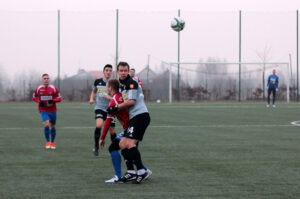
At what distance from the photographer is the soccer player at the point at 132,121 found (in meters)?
7.36

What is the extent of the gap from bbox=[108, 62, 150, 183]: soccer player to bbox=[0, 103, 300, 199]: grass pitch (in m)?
0.22

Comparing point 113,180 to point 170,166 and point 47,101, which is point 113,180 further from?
point 47,101

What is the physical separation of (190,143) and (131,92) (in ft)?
17.7

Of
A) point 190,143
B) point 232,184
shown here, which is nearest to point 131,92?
point 232,184

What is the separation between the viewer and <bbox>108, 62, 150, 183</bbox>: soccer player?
290 inches

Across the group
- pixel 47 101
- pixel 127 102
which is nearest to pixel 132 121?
pixel 127 102

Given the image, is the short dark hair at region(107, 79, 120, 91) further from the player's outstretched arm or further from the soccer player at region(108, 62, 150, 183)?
the player's outstretched arm

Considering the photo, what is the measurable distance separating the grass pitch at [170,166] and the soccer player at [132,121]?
8.5 inches

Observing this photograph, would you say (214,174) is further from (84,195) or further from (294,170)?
(84,195)

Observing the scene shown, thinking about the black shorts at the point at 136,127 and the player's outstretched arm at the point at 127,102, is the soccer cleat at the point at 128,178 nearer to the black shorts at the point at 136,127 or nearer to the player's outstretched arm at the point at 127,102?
the black shorts at the point at 136,127

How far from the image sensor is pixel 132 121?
7.46 meters

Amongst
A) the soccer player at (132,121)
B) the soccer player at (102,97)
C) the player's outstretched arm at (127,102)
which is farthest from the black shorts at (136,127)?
the soccer player at (102,97)

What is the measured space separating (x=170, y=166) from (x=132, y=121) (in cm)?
176

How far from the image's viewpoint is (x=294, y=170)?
329 inches
